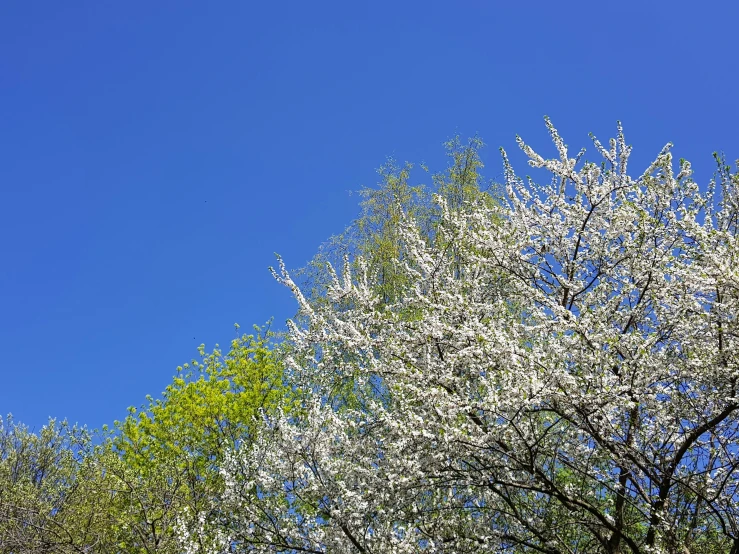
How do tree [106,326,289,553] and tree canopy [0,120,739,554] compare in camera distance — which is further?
tree [106,326,289,553]

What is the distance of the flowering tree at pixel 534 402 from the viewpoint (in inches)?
254

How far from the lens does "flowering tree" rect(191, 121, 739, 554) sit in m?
6.46

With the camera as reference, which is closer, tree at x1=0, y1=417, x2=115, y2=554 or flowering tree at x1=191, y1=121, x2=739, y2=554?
flowering tree at x1=191, y1=121, x2=739, y2=554

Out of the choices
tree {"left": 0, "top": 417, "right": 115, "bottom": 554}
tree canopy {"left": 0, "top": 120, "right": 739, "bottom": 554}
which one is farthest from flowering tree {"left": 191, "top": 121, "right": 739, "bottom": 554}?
tree {"left": 0, "top": 417, "right": 115, "bottom": 554}

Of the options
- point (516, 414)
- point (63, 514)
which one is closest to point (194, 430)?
point (63, 514)

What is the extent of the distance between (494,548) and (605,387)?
2.31 metres

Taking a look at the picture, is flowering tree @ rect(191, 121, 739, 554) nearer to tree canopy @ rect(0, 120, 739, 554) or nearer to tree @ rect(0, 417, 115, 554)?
tree canopy @ rect(0, 120, 739, 554)

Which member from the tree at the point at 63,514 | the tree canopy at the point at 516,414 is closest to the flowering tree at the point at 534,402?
the tree canopy at the point at 516,414

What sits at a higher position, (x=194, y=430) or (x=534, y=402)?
(x=194, y=430)

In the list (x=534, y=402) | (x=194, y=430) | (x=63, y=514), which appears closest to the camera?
(x=534, y=402)

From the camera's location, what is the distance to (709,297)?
746 centimetres

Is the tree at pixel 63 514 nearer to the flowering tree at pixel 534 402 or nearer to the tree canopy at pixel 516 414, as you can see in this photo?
the tree canopy at pixel 516 414

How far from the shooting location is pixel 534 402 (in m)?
6.01

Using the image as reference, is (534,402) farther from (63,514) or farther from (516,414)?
(63,514)
